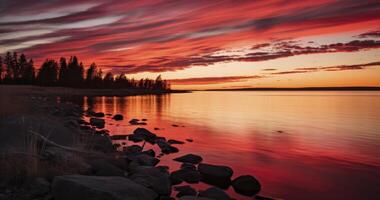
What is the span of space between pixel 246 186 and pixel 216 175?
151 centimetres

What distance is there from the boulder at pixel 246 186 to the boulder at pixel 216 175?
1.70 feet

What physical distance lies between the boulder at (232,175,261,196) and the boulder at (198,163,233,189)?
52 centimetres

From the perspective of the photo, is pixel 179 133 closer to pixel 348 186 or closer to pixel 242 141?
pixel 242 141

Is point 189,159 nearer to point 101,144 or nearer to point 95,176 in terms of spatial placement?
point 101,144

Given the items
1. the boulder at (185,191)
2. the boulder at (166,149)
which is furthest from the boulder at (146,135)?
the boulder at (185,191)

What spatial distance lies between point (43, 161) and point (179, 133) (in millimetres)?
19336

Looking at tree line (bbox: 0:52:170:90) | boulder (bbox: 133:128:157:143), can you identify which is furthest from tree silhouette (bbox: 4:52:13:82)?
boulder (bbox: 133:128:157:143)

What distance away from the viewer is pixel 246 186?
40.7ft

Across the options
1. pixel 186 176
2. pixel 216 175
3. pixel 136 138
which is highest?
pixel 136 138

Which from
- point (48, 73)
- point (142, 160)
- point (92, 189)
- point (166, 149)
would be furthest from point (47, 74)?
point (92, 189)

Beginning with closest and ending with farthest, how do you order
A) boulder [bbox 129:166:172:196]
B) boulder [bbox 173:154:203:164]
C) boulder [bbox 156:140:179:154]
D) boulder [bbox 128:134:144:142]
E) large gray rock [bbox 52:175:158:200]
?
large gray rock [bbox 52:175:158:200], boulder [bbox 129:166:172:196], boulder [bbox 173:154:203:164], boulder [bbox 156:140:179:154], boulder [bbox 128:134:144:142]

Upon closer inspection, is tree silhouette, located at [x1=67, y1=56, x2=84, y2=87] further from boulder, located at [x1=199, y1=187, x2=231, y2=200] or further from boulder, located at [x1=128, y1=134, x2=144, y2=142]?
boulder, located at [x1=199, y1=187, x2=231, y2=200]

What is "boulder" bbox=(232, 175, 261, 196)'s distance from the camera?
40.0 ft

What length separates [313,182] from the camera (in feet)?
46.8
